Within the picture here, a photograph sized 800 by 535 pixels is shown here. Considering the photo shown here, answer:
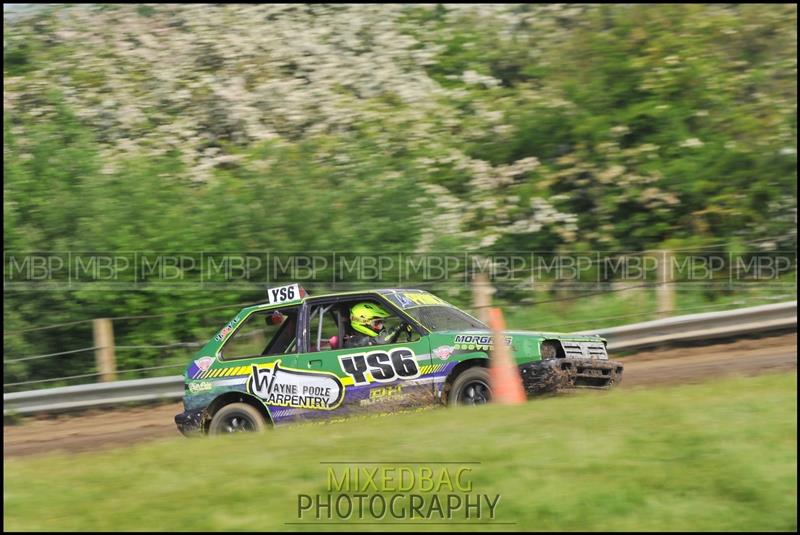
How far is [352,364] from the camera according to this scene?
28.5 feet

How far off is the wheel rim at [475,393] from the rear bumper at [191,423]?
8.66ft

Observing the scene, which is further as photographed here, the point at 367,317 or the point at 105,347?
the point at 105,347

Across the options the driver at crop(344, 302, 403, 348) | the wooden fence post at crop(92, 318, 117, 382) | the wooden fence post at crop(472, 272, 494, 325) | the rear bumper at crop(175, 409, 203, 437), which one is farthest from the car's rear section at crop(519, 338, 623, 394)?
the wooden fence post at crop(92, 318, 117, 382)

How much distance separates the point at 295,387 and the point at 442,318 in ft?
5.08

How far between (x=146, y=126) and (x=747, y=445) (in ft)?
46.1

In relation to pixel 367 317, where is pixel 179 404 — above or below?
below

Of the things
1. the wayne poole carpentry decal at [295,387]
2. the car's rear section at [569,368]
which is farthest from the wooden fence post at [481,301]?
the wayne poole carpentry decal at [295,387]

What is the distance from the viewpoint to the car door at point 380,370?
27.9ft

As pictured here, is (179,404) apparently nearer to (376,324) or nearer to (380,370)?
(376,324)

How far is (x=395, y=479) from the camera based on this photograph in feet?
19.5

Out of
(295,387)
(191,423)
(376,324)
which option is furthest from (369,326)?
(191,423)

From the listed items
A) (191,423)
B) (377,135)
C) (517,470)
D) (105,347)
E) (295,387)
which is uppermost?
(377,135)

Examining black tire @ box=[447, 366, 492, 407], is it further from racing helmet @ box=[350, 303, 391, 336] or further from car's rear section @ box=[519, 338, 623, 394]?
racing helmet @ box=[350, 303, 391, 336]

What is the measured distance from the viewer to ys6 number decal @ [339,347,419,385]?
28.0ft
